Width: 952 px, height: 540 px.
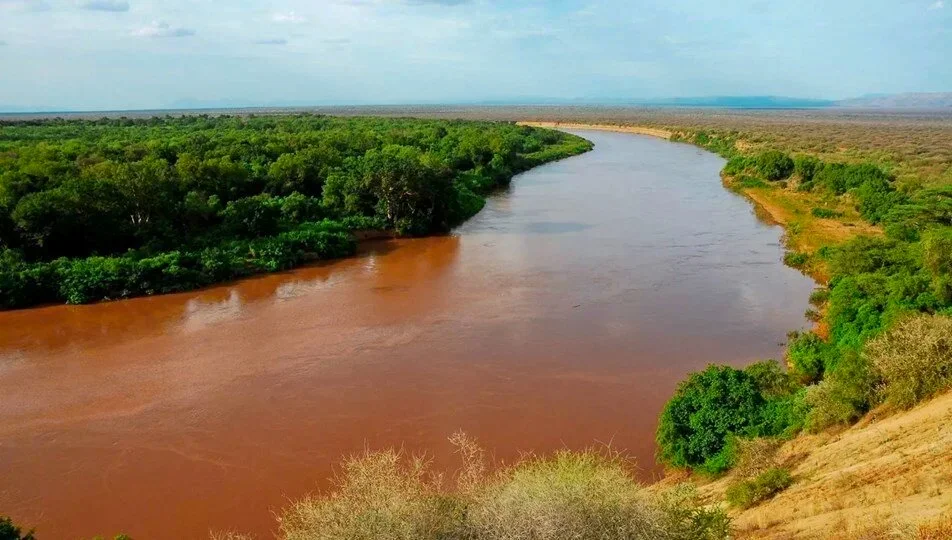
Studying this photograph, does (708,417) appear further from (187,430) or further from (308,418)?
(187,430)

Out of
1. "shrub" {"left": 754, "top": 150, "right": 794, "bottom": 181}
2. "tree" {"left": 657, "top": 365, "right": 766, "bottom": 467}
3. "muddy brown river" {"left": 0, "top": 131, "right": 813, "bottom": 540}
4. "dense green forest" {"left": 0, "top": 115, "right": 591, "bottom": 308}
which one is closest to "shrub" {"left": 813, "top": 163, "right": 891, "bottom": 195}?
"shrub" {"left": 754, "top": 150, "right": 794, "bottom": 181}

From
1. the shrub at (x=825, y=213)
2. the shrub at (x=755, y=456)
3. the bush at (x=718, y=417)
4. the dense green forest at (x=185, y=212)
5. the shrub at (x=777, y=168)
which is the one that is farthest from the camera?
the shrub at (x=777, y=168)

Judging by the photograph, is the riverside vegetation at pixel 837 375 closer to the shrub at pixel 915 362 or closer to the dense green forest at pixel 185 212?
the shrub at pixel 915 362

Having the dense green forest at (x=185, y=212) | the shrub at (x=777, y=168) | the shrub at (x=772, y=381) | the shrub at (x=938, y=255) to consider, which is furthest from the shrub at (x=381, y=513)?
the shrub at (x=777, y=168)

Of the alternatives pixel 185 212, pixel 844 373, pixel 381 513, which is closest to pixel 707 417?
pixel 844 373

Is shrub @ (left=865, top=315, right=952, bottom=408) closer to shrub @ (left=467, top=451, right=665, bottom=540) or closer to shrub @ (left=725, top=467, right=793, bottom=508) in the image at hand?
shrub @ (left=725, top=467, right=793, bottom=508)

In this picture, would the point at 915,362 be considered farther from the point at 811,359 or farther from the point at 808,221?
the point at 808,221
